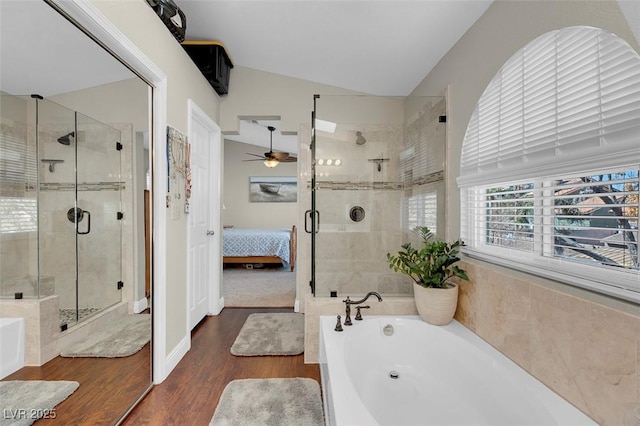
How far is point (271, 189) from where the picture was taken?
23.5 ft

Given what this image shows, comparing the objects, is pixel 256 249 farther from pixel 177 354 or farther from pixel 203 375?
pixel 203 375

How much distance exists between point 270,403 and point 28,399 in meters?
1.12

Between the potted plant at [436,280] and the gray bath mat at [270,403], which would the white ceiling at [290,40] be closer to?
the potted plant at [436,280]

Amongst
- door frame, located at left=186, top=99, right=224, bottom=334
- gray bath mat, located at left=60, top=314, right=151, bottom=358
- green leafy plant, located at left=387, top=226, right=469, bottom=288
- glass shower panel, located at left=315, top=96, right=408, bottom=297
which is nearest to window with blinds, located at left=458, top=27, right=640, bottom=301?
green leafy plant, located at left=387, top=226, right=469, bottom=288

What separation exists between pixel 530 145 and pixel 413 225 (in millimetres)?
1382

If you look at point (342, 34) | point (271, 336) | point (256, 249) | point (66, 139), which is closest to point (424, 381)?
point (271, 336)

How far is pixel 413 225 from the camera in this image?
2688mm

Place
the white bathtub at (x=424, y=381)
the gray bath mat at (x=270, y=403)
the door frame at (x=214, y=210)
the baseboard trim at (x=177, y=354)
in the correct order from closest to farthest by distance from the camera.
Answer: the white bathtub at (x=424, y=381)
the gray bath mat at (x=270, y=403)
the baseboard trim at (x=177, y=354)
the door frame at (x=214, y=210)

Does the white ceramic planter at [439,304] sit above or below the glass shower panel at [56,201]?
below

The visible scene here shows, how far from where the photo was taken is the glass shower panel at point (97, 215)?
1.32 m

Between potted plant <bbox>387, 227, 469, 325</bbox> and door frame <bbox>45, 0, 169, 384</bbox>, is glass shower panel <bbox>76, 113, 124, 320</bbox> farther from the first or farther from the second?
potted plant <bbox>387, 227, 469, 325</bbox>

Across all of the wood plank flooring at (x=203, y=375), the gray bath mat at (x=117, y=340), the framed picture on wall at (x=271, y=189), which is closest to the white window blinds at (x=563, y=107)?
the wood plank flooring at (x=203, y=375)

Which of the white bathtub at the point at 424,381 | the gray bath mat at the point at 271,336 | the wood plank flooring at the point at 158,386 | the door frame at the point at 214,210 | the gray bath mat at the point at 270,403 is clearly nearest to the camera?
the white bathtub at the point at 424,381

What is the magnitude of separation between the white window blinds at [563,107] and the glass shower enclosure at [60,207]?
6.92ft
